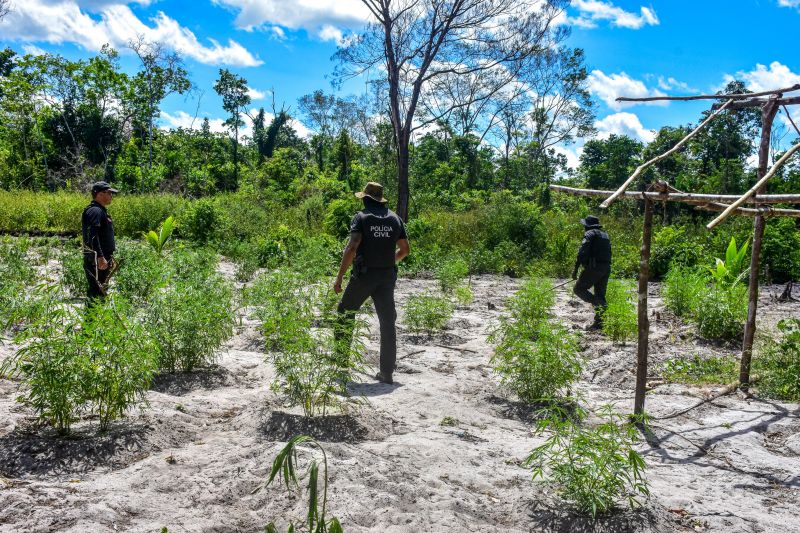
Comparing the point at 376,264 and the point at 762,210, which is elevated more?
the point at 762,210

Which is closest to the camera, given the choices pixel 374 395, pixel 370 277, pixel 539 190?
pixel 374 395

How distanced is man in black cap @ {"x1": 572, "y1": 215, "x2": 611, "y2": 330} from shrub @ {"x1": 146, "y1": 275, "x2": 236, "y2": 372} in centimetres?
598

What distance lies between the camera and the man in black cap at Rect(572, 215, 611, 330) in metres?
10.1

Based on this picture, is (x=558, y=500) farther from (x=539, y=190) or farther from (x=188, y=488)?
(x=539, y=190)

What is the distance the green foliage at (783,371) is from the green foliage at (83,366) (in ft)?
18.7

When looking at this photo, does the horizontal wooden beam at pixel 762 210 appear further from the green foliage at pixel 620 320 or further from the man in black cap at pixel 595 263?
the man in black cap at pixel 595 263

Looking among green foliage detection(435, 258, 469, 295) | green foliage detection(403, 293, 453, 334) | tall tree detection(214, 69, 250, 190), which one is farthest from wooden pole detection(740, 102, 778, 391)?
tall tree detection(214, 69, 250, 190)

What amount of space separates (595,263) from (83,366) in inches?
314

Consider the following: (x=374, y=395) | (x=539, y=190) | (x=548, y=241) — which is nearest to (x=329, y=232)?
(x=548, y=241)

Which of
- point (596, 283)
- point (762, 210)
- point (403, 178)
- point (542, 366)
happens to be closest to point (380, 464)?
point (542, 366)

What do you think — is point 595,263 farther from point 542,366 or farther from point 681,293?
point 542,366

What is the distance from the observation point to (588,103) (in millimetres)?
38625

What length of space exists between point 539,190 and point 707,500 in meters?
30.0

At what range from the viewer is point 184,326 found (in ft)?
19.1
